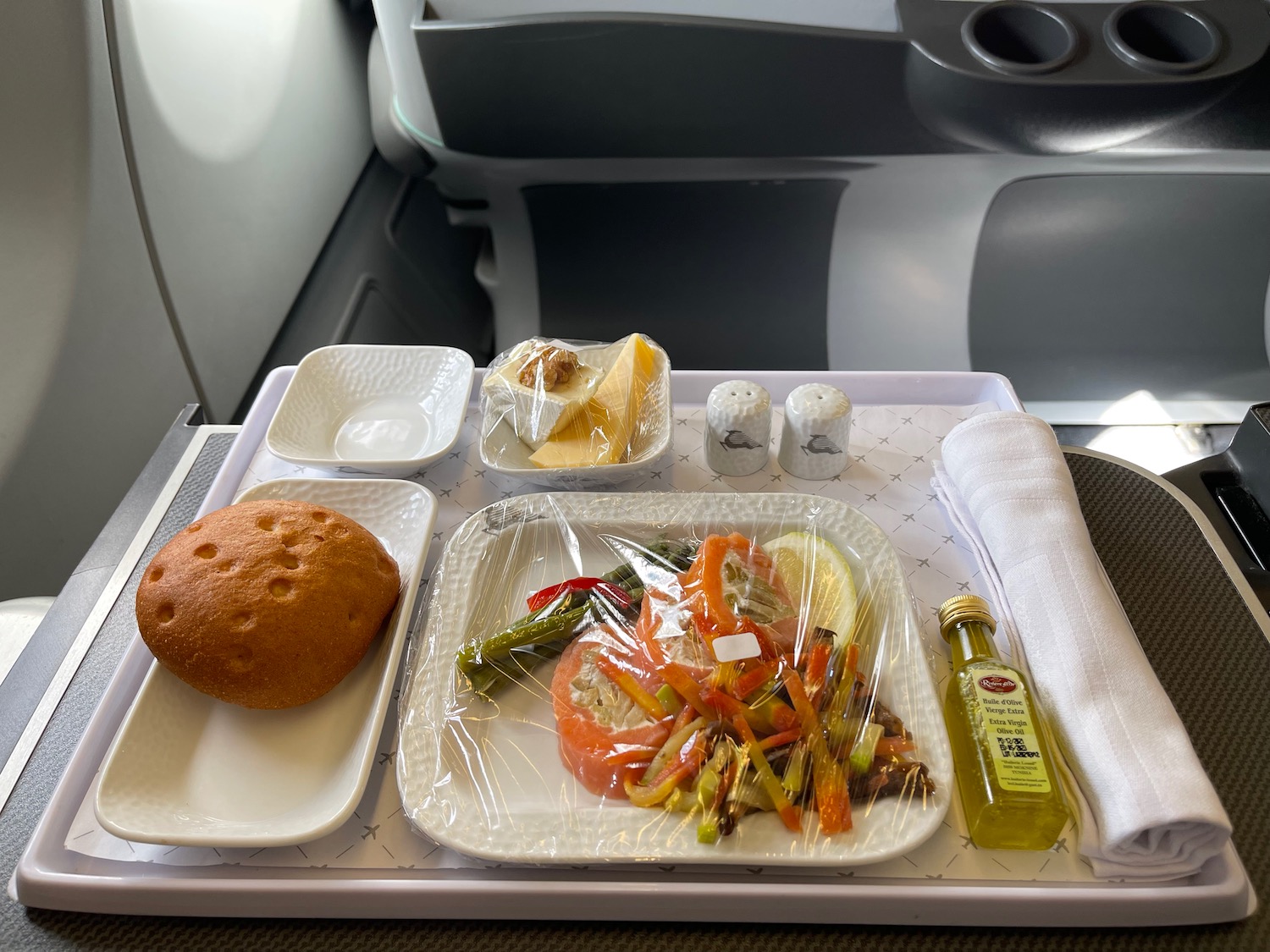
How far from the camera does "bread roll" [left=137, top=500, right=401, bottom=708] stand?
636mm

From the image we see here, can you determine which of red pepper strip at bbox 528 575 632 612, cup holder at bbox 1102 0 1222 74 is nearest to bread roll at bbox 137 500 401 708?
red pepper strip at bbox 528 575 632 612

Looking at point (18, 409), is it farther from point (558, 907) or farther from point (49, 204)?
point (558, 907)

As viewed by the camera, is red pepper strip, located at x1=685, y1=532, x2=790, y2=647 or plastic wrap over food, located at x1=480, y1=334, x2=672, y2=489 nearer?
red pepper strip, located at x1=685, y1=532, x2=790, y2=647

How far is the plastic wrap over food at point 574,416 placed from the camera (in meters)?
0.84

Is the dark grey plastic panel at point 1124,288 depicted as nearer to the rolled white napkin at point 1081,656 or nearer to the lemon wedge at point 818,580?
the rolled white napkin at point 1081,656

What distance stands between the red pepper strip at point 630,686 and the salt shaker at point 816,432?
0.33 m

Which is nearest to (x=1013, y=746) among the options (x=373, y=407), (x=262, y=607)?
(x=262, y=607)

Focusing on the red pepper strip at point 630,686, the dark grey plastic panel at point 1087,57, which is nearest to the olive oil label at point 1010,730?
the red pepper strip at point 630,686

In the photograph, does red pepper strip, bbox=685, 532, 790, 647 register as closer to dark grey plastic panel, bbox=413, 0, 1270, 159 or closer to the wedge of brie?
the wedge of brie

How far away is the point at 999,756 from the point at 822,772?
13 centimetres

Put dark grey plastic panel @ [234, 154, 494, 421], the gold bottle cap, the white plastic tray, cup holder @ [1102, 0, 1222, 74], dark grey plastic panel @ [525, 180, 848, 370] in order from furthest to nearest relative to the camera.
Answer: dark grey plastic panel @ [234, 154, 494, 421] → dark grey plastic panel @ [525, 180, 848, 370] → cup holder @ [1102, 0, 1222, 74] → the gold bottle cap → the white plastic tray

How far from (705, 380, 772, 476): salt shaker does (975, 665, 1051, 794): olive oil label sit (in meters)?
0.32

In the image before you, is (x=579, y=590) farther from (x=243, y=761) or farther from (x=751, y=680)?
(x=243, y=761)

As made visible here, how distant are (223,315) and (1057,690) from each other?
4.48 feet
